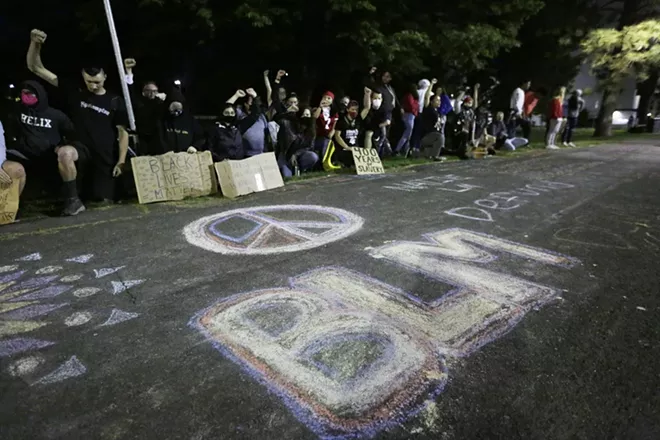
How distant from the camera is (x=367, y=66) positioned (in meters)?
11.5

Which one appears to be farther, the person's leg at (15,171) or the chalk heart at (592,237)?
the person's leg at (15,171)

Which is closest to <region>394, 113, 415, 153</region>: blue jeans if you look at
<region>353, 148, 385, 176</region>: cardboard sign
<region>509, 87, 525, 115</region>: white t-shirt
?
<region>353, 148, 385, 176</region>: cardboard sign

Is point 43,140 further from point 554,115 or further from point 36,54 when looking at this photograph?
point 554,115

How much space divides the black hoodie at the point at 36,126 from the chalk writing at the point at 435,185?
Result: 15.6 ft

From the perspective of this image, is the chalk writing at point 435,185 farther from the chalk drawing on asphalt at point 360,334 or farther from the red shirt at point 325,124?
the chalk drawing on asphalt at point 360,334

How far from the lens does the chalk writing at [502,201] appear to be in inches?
199

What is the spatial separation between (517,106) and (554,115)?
1.42 metres

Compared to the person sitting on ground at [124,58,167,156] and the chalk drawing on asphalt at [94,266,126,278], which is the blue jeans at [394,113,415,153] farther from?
the chalk drawing on asphalt at [94,266,126,278]

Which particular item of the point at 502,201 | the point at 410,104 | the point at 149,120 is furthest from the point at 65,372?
the point at 410,104

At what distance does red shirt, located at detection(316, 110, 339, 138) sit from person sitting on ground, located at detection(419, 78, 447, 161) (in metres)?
3.21

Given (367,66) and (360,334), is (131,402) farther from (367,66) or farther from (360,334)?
(367,66)

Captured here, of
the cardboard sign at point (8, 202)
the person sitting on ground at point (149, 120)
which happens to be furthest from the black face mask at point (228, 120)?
the cardboard sign at point (8, 202)

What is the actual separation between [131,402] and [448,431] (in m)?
1.39

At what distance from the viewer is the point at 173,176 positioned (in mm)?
5758
